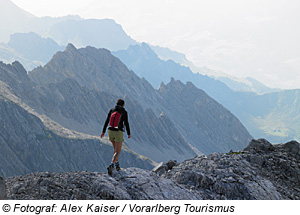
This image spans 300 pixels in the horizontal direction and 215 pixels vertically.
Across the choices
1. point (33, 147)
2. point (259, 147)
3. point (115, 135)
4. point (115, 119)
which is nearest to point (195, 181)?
point (115, 135)

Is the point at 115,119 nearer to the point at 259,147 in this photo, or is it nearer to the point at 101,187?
the point at 101,187

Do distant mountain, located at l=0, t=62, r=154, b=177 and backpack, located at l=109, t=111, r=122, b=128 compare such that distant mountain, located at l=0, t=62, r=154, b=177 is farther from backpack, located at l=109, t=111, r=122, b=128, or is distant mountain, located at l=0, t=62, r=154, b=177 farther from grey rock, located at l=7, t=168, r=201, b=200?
backpack, located at l=109, t=111, r=122, b=128

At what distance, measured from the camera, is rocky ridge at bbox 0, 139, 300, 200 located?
1573 cm

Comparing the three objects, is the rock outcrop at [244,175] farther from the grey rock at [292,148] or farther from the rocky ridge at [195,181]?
the grey rock at [292,148]

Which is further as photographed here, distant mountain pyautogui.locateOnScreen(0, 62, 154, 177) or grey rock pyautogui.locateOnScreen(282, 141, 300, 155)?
distant mountain pyautogui.locateOnScreen(0, 62, 154, 177)

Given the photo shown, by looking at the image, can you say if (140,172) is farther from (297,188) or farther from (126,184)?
(297,188)

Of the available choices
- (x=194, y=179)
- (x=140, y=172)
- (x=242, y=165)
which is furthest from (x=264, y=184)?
(x=140, y=172)

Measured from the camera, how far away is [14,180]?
663 inches

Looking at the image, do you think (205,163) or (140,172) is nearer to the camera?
(140,172)

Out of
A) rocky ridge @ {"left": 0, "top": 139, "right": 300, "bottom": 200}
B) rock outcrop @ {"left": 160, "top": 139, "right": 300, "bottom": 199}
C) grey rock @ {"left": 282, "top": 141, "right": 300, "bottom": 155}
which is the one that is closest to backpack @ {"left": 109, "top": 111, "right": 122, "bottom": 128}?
rocky ridge @ {"left": 0, "top": 139, "right": 300, "bottom": 200}

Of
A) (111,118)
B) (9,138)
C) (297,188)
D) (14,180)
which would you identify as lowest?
(9,138)

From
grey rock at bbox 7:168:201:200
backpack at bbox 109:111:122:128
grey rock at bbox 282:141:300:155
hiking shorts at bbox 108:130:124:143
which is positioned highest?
backpack at bbox 109:111:122:128

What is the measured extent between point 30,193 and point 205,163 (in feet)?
40.8
